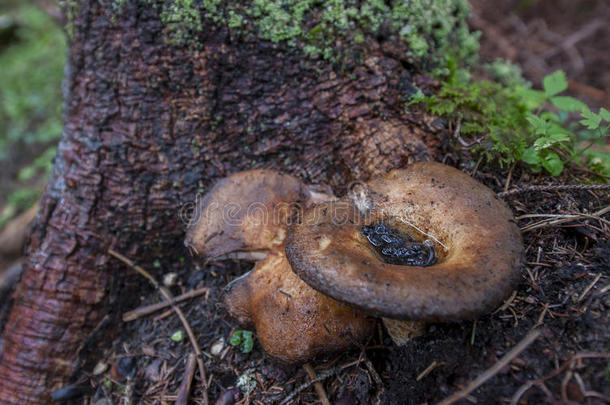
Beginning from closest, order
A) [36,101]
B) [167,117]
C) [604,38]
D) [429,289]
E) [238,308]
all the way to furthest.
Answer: [429,289]
[238,308]
[167,117]
[604,38]
[36,101]

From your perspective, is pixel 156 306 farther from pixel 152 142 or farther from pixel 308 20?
pixel 308 20

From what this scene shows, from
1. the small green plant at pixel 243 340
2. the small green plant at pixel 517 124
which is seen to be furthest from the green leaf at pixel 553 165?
the small green plant at pixel 243 340

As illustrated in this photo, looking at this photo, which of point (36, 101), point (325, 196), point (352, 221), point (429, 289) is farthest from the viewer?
point (36, 101)

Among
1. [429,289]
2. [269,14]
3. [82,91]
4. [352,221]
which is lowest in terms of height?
[352,221]

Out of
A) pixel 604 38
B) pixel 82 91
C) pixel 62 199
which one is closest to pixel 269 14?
pixel 82 91

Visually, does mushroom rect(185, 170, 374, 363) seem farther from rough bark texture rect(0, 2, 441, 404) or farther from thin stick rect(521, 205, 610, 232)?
thin stick rect(521, 205, 610, 232)

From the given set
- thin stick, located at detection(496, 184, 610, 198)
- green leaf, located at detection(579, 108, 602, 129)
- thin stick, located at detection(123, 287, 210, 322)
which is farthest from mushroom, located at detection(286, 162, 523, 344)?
thin stick, located at detection(123, 287, 210, 322)

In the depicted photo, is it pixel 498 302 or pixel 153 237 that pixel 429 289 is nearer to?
pixel 498 302
